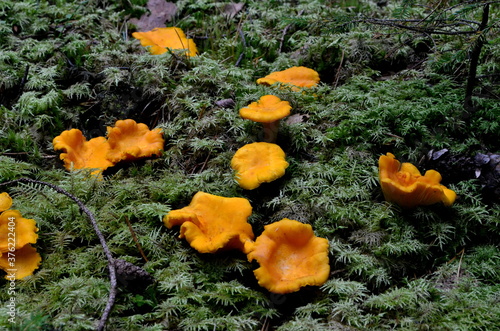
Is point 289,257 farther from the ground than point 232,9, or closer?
closer

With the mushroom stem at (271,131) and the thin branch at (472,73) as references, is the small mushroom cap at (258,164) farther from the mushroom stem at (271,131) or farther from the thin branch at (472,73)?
the thin branch at (472,73)

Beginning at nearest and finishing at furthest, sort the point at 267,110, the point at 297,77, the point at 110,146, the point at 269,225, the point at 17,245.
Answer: the point at 17,245 → the point at 269,225 → the point at 267,110 → the point at 110,146 → the point at 297,77

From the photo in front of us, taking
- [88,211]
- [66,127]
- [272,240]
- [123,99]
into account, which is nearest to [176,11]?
[123,99]

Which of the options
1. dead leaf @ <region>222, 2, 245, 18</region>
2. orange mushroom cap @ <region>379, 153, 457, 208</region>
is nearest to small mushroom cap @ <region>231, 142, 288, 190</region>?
orange mushroom cap @ <region>379, 153, 457, 208</region>

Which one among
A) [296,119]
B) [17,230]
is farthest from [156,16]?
[17,230]

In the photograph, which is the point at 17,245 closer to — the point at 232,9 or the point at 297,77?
the point at 297,77

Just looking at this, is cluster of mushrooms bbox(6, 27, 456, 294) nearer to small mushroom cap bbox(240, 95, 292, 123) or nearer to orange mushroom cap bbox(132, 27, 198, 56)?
small mushroom cap bbox(240, 95, 292, 123)

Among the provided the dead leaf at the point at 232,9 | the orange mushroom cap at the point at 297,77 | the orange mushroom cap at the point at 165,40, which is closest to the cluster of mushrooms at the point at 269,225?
the orange mushroom cap at the point at 297,77
